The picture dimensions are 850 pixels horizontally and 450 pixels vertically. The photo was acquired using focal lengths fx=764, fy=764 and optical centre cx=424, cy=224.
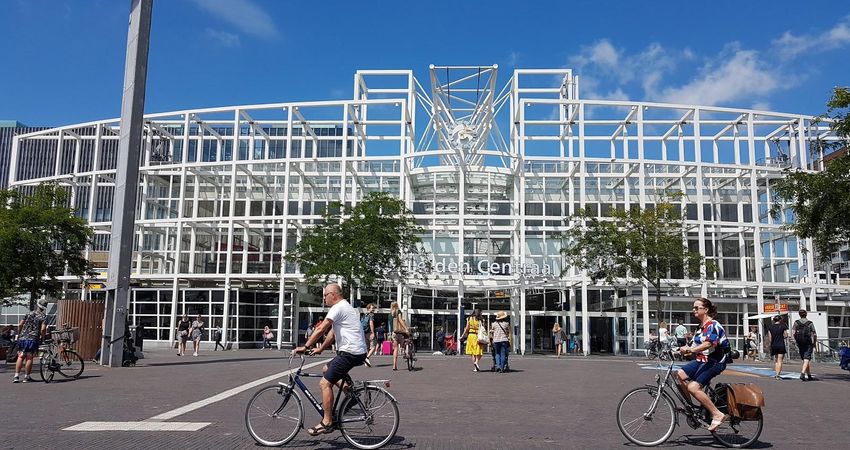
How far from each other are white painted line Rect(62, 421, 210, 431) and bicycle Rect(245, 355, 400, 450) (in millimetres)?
1376

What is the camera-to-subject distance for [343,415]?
7.82 meters

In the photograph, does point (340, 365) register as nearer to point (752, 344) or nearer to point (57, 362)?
point (57, 362)

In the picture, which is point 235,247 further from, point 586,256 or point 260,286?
point 586,256

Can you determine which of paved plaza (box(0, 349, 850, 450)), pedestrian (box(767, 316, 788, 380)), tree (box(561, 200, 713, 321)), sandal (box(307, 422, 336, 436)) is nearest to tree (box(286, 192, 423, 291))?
tree (box(561, 200, 713, 321))

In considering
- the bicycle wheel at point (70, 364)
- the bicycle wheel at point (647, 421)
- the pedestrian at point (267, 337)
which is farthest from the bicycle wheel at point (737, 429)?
the pedestrian at point (267, 337)

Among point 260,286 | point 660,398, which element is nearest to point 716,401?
point 660,398

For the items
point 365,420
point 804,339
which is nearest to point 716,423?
point 365,420

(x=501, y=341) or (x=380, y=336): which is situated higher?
(x=501, y=341)

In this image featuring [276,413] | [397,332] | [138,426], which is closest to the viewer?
[276,413]

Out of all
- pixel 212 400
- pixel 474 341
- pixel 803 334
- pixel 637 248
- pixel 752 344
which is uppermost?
pixel 637 248

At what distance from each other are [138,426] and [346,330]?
300 cm

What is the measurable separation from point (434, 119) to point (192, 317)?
58.1 feet

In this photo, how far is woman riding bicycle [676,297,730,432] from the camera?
819 cm

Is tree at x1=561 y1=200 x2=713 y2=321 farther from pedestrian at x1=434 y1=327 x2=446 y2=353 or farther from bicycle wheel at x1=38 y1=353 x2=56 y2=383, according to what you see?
bicycle wheel at x1=38 y1=353 x2=56 y2=383
